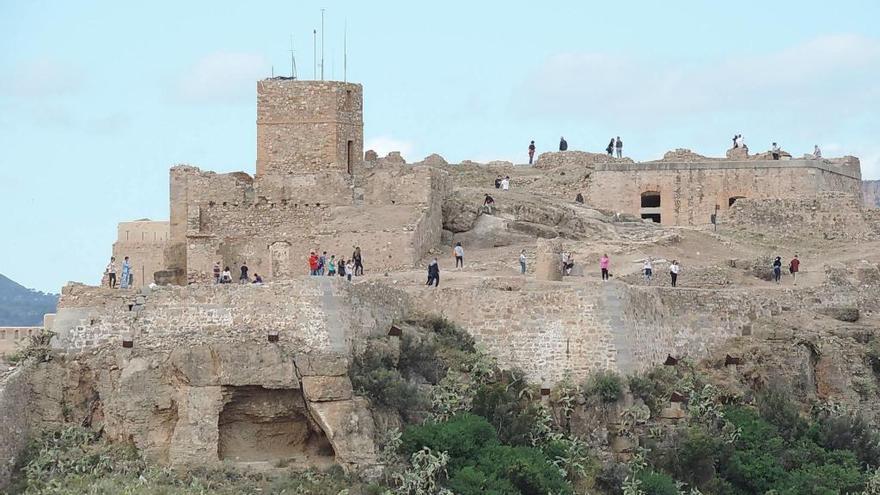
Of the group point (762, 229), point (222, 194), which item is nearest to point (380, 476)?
point (222, 194)

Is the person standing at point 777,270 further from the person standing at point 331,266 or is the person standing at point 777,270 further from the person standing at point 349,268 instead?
the person standing at point 331,266

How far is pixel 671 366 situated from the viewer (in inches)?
1745

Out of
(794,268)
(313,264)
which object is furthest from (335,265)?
(794,268)

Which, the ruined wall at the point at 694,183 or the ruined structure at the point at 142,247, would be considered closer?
the ruined structure at the point at 142,247

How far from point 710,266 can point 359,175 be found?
748 cm

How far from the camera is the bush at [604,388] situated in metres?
42.2

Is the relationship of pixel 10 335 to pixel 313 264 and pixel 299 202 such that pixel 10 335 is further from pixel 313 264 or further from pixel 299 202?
pixel 313 264

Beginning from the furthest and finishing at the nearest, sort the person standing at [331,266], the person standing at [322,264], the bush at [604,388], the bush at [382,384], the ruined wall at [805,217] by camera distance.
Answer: the ruined wall at [805,217] → the person standing at [331,266] → the person standing at [322,264] → the bush at [604,388] → the bush at [382,384]

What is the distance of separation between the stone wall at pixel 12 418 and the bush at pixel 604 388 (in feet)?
32.0

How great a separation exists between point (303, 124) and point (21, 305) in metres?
83.8

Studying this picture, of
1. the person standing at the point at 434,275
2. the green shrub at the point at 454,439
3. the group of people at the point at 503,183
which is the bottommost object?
the green shrub at the point at 454,439

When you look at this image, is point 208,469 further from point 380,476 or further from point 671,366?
point 671,366

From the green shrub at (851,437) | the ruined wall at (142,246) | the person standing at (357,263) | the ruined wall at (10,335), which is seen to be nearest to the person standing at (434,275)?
the person standing at (357,263)

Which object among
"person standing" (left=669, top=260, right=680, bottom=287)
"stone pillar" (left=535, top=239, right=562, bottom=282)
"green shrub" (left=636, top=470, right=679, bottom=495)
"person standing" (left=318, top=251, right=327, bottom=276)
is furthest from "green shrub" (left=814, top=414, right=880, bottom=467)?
"person standing" (left=318, top=251, right=327, bottom=276)
